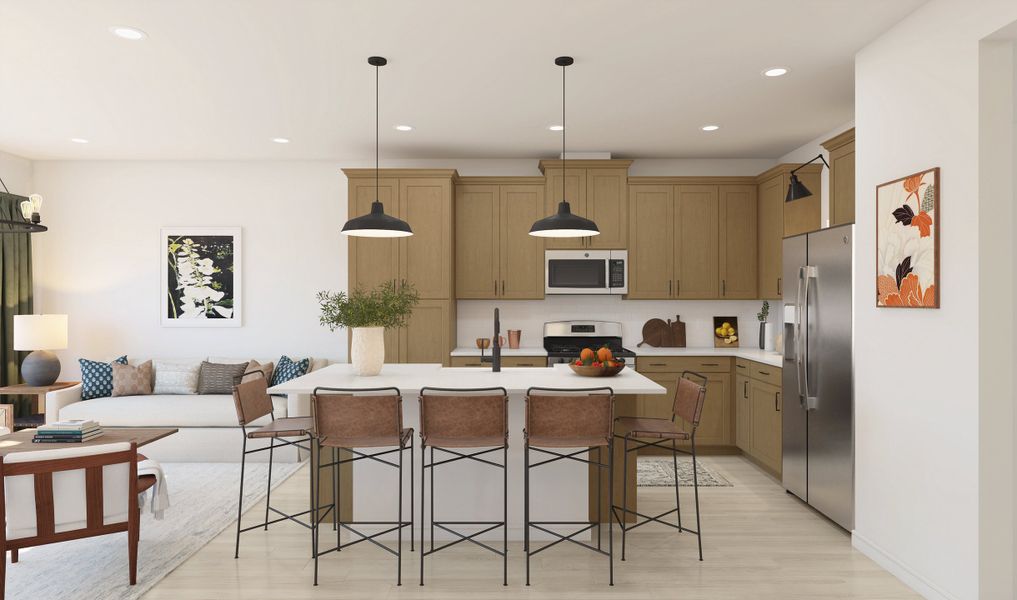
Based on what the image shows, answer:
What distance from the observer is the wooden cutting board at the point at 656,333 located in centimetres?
621

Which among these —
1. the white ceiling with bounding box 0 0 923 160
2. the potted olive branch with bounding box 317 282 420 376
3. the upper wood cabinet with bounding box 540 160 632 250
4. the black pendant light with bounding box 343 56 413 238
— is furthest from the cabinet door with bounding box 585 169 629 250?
the potted olive branch with bounding box 317 282 420 376

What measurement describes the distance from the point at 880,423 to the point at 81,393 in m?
6.38

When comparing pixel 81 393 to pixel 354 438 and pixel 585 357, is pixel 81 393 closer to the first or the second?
pixel 354 438

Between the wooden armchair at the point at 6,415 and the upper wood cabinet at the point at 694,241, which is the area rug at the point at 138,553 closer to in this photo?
the wooden armchair at the point at 6,415

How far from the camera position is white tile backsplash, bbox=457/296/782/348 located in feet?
20.5

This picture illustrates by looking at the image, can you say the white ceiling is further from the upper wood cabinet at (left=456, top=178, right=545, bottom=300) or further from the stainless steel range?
the stainless steel range

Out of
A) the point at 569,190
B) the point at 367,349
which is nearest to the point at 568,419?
the point at 367,349

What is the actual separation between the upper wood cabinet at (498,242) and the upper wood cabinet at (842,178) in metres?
2.53

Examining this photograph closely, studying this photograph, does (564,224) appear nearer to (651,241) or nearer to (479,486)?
(479,486)

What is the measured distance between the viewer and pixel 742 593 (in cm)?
297

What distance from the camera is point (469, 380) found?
3.50 metres

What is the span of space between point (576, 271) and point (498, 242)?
79 centimetres

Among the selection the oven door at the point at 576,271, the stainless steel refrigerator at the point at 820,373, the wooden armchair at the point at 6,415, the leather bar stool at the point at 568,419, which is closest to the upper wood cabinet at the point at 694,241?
the oven door at the point at 576,271

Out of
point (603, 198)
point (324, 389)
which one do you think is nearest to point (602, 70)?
point (603, 198)
